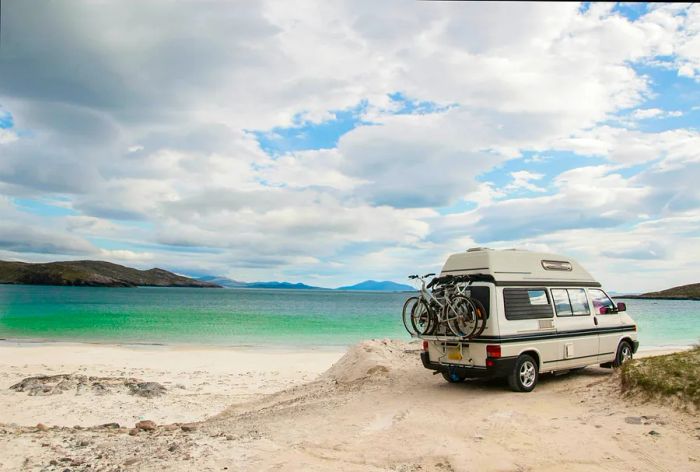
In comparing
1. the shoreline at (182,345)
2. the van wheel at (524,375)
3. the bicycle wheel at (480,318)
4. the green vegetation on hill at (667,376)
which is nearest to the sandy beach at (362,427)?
the van wheel at (524,375)

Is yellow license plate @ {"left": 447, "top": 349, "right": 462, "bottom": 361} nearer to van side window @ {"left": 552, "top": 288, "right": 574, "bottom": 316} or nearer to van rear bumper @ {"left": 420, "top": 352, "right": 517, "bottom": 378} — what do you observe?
van rear bumper @ {"left": 420, "top": 352, "right": 517, "bottom": 378}

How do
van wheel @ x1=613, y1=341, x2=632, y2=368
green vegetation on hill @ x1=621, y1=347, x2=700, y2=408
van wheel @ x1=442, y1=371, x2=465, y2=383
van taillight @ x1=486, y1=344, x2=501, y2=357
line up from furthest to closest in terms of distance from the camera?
1. van wheel @ x1=613, y1=341, x2=632, y2=368
2. van wheel @ x1=442, y1=371, x2=465, y2=383
3. van taillight @ x1=486, y1=344, x2=501, y2=357
4. green vegetation on hill @ x1=621, y1=347, x2=700, y2=408

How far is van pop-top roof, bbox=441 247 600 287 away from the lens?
1032 centimetres

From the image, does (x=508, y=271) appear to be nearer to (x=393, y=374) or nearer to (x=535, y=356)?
(x=535, y=356)

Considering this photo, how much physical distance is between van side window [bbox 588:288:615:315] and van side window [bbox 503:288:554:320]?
176 cm

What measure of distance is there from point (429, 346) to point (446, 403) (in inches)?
64.0

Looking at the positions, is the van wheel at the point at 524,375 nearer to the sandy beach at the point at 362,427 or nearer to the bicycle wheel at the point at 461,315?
the sandy beach at the point at 362,427

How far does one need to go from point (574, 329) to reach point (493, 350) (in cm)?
260

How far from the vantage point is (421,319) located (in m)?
10.5

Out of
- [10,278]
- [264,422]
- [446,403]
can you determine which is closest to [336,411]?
[264,422]

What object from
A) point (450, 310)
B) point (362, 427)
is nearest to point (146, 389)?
point (362, 427)

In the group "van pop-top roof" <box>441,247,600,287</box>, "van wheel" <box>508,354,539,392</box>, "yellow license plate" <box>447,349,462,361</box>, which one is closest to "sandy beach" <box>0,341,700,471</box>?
"van wheel" <box>508,354,539,392</box>

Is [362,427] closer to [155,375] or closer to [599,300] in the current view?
[599,300]

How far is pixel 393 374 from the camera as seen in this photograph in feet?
41.9
